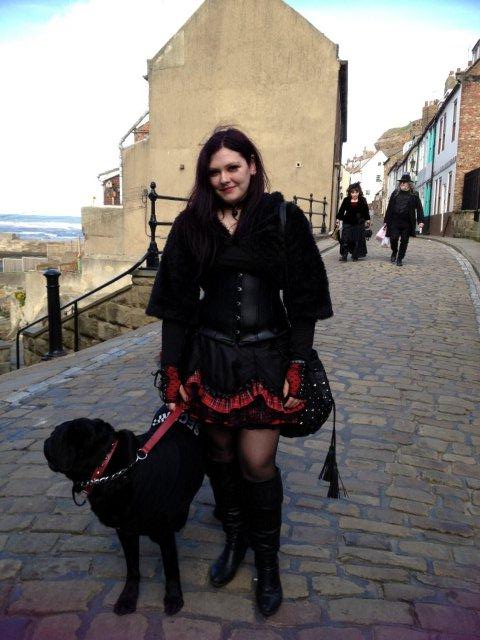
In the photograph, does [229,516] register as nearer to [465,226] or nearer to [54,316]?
[54,316]

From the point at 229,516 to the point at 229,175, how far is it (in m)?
1.60

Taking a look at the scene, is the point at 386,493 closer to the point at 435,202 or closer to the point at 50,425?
the point at 50,425

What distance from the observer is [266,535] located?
7.91 ft

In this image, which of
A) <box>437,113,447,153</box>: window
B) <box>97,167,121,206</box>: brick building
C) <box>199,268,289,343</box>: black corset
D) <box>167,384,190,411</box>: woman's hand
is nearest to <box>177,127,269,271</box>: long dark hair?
<box>199,268,289,343</box>: black corset

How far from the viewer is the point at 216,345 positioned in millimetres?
2330

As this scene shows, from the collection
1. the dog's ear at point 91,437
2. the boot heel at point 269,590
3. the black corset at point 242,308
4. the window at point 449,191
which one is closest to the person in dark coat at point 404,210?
the black corset at point 242,308

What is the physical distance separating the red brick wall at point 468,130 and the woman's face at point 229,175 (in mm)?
26213

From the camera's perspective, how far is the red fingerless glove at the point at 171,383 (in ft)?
7.77

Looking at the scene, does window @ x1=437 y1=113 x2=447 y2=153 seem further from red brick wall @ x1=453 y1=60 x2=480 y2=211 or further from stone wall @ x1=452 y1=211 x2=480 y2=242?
stone wall @ x1=452 y1=211 x2=480 y2=242

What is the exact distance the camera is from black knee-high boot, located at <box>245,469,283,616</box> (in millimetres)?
2371

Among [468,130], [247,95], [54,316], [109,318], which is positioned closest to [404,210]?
[109,318]

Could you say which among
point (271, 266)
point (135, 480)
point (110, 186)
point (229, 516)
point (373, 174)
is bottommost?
point (229, 516)

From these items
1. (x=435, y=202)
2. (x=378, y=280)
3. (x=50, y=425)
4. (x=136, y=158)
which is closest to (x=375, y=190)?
(x=435, y=202)

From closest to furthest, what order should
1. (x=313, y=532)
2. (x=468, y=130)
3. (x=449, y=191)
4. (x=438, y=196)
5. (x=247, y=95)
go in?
(x=313, y=532)
(x=247, y=95)
(x=468, y=130)
(x=449, y=191)
(x=438, y=196)
